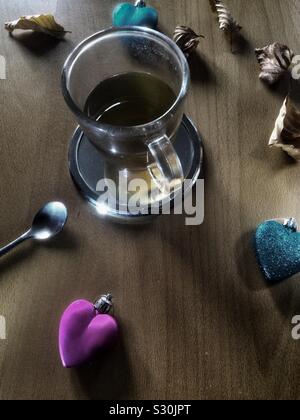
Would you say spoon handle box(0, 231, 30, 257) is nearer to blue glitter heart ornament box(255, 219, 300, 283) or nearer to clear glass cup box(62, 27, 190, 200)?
clear glass cup box(62, 27, 190, 200)

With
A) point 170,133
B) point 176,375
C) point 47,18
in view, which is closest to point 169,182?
point 170,133

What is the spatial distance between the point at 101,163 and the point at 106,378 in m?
0.20

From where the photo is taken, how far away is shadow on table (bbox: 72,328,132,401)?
14.7 inches

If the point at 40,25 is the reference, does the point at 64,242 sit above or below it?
below

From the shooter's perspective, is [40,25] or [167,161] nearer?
[167,161]

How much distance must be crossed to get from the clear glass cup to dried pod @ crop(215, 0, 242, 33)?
4.8 inches

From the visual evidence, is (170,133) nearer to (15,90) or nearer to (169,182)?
(169,182)

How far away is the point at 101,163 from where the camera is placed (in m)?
0.45

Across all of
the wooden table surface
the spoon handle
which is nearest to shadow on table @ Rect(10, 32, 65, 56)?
the wooden table surface

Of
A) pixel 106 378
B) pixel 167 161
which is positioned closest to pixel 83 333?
pixel 106 378

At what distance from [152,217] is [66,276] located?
10cm

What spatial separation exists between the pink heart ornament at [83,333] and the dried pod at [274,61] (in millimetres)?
295

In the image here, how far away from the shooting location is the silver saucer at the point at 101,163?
16.8 inches

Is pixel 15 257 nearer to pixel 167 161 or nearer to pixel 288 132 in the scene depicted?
pixel 167 161
